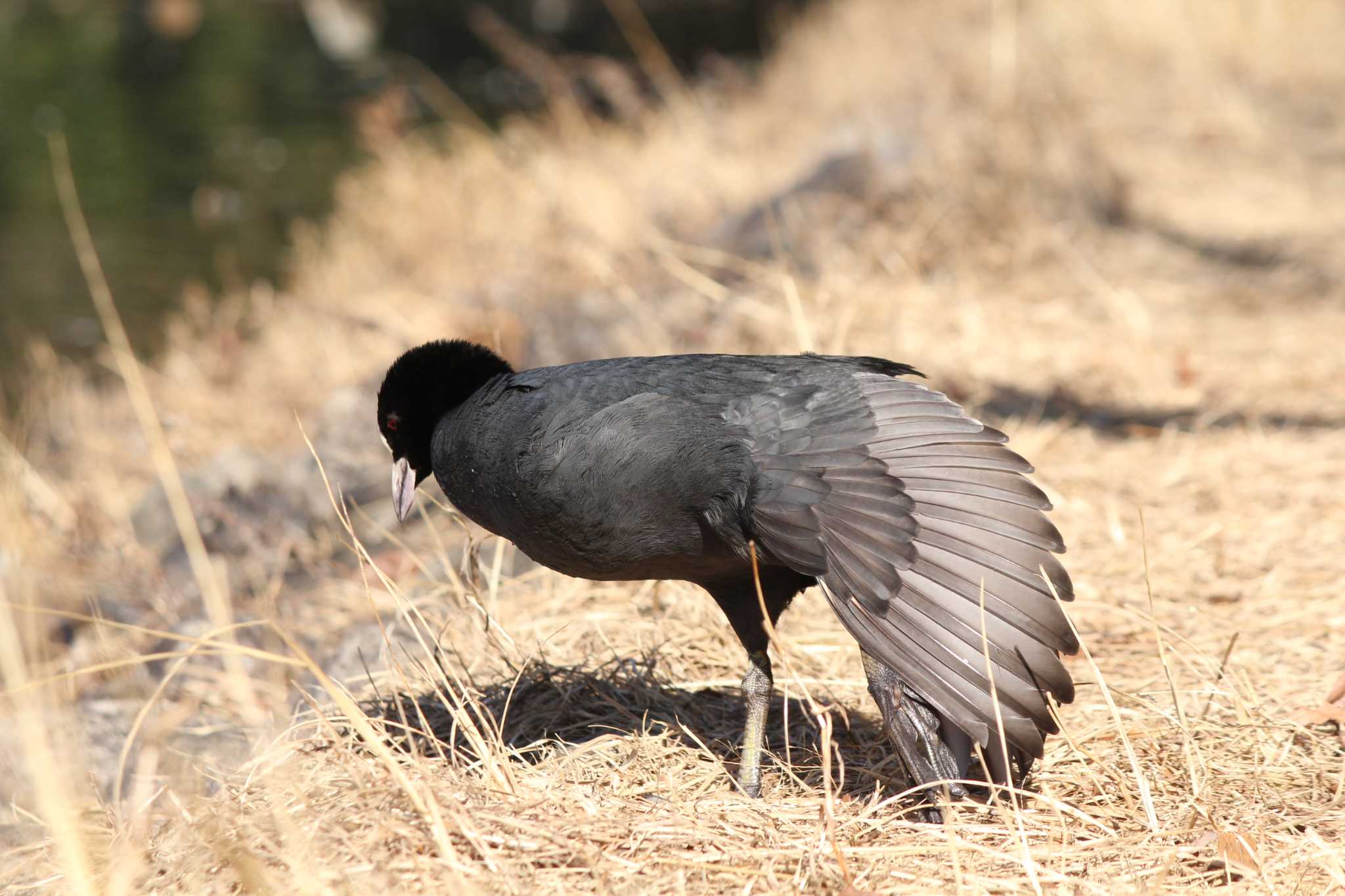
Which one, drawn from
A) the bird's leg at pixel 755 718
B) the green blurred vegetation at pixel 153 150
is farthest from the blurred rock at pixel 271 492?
the green blurred vegetation at pixel 153 150

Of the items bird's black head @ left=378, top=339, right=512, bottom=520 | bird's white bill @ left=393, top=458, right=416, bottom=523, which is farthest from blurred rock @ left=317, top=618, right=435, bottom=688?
bird's black head @ left=378, top=339, right=512, bottom=520

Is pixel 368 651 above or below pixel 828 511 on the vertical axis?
below

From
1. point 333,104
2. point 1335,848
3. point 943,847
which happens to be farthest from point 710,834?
point 333,104

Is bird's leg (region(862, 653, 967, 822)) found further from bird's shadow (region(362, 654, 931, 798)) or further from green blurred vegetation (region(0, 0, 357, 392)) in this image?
green blurred vegetation (region(0, 0, 357, 392))

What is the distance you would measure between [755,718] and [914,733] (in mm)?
342

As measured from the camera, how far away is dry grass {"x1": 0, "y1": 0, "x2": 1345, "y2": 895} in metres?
2.39

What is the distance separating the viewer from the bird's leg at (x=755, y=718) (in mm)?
2742

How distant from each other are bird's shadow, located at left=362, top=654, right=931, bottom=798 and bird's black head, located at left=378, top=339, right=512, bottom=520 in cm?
60

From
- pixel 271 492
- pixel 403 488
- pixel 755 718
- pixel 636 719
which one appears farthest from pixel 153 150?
pixel 755 718

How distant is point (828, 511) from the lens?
2.48m

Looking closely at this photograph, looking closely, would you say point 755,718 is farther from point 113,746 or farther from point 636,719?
point 113,746

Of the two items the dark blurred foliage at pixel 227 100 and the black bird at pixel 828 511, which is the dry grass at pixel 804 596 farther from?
the dark blurred foliage at pixel 227 100

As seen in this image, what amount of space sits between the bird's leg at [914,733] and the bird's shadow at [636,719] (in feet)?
0.63

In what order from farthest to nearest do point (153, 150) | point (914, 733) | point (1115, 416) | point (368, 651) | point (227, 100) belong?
point (227, 100), point (153, 150), point (1115, 416), point (368, 651), point (914, 733)
